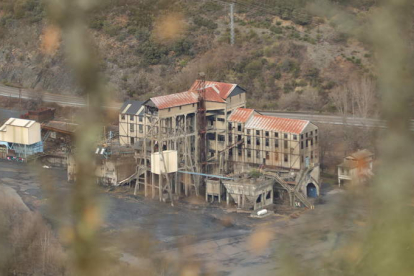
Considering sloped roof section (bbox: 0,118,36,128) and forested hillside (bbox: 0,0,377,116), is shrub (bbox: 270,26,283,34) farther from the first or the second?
sloped roof section (bbox: 0,118,36,128)

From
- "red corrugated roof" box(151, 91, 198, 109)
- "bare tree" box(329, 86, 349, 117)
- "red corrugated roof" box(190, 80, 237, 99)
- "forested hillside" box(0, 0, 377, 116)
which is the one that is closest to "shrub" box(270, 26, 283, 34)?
"forested hillside" box(0, 0, 377, 116)

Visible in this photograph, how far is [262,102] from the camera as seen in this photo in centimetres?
3108

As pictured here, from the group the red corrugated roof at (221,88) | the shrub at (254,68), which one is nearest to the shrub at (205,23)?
the shrub at (254,68)

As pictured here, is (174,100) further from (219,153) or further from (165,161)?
(219,153)

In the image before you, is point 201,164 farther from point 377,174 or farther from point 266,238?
point 377,174

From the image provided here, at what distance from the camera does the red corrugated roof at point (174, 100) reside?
21891 millimetres

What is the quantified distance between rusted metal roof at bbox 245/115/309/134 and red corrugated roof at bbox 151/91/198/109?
74.5 inches

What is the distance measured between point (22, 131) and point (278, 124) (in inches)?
387

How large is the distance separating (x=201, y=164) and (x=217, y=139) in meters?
1.15

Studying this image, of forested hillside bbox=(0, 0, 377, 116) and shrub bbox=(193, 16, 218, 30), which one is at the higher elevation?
shrub bbox=(193, 16, 218, 30)

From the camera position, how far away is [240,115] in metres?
23.2

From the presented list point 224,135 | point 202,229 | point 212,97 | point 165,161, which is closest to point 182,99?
point 212,97

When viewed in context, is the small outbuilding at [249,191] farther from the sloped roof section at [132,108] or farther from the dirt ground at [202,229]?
the sloped roof section at [132,108]

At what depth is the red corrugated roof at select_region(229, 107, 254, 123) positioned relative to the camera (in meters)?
23.0
